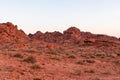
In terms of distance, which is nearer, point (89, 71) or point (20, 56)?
point (89, 71)

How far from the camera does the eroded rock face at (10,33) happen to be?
1895 inches

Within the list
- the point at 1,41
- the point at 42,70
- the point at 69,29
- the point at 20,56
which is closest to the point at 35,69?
the point at 42,70

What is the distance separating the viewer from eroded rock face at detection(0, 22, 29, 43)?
48125 mm

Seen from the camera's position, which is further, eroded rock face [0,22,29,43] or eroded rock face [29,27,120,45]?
eroded rock face [29,27,120,45]

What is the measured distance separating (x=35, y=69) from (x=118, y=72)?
5316 millimetres

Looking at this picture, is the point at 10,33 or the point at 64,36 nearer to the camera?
the point at 10,33

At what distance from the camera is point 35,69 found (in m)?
16.4

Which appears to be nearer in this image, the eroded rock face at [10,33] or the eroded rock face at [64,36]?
the eroded rock face at [10,33]

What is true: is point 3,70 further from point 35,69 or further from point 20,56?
point 20,56

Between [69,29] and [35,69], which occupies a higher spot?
[69,29]

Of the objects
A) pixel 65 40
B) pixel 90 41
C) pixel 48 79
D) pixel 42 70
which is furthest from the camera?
pixel 65 40

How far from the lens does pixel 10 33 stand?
51.1 meters

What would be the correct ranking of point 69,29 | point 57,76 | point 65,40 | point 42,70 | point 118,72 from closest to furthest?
1. point 57,76
2. point 42,70
3. point 118,72
4. point 65,40
5. point 69,29

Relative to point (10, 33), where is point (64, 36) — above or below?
below
